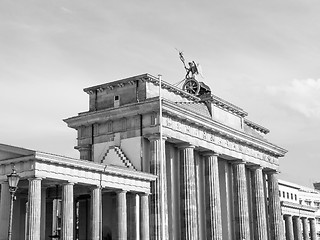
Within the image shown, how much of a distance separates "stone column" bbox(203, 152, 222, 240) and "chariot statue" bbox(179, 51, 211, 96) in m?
8.33

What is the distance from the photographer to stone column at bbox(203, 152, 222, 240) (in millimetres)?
58875

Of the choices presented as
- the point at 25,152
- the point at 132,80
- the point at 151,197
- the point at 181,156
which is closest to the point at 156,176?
the point at 151,197

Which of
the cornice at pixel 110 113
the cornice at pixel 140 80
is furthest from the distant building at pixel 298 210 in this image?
the cornice at pixel 110 113

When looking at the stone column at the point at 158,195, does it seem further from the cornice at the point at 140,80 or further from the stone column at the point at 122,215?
the cornice at the point at 140,80

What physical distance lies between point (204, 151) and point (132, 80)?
11.9 metres

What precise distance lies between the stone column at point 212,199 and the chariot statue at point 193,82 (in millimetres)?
8332

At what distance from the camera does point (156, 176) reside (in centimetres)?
5088

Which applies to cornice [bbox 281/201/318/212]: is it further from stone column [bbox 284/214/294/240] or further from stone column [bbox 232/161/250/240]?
stone column [bbox 232/161/250/240]

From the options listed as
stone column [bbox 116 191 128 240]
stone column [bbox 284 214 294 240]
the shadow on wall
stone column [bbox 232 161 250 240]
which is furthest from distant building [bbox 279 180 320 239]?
stone column [bbox 116 191 128 240]

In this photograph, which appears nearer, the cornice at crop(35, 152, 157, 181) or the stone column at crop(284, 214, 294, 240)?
the cornice at crop(35, 152, 157, 181)

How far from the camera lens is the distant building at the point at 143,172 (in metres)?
42.5

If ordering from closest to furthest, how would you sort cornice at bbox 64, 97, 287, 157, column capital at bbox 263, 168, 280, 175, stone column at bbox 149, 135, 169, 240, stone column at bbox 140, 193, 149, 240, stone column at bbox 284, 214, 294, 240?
stone column at bbox 140, 193, 149, 240 < stone column at bbox 149, 135, 169, 240 < cornice at bbox 64, 97, 287, 157 < column capital at bbox 263, 168, 280, 175 < stone column at bbox 284, 214, 294, 240

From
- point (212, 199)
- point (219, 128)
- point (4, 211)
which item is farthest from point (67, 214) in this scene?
point (219, 128)

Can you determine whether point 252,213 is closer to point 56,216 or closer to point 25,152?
point 56,216
